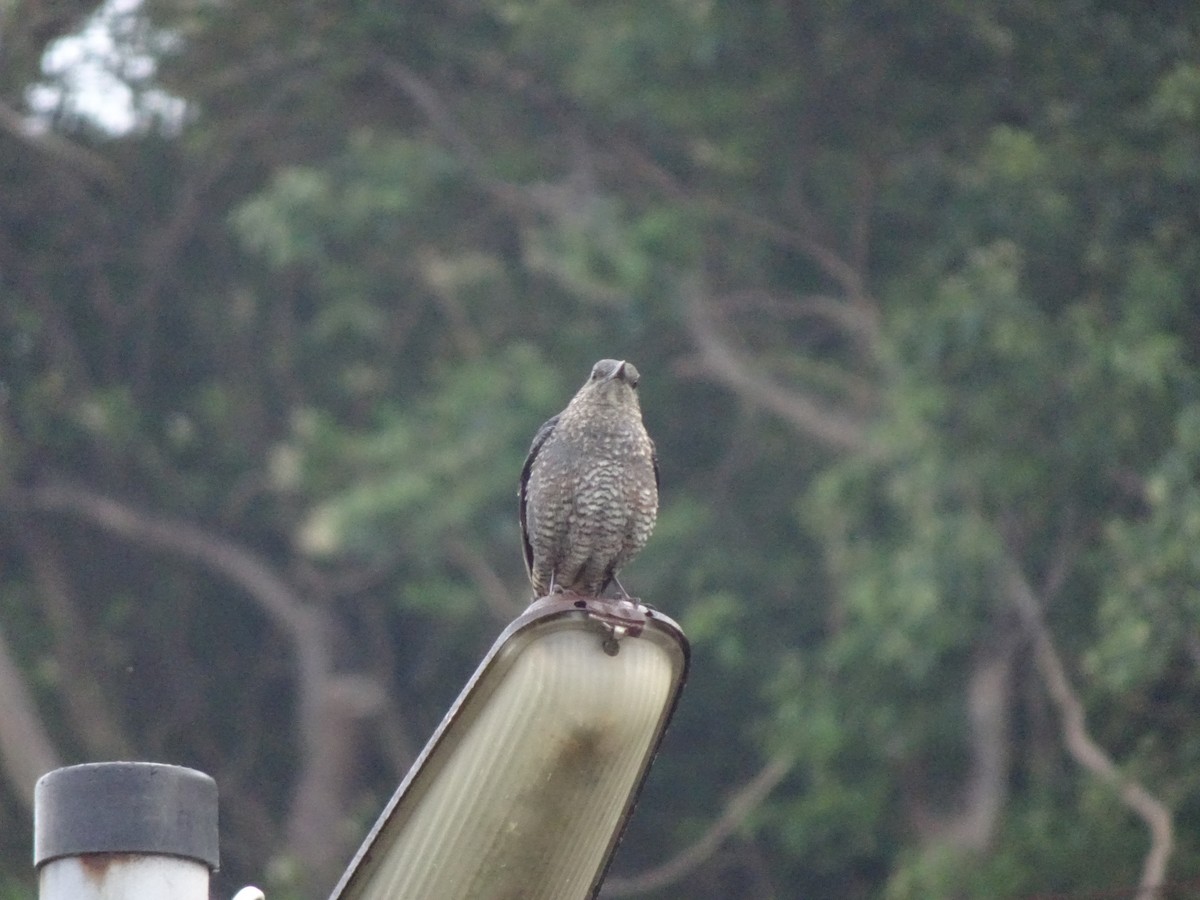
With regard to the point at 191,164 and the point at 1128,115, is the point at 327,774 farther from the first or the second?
the point at 1128,115

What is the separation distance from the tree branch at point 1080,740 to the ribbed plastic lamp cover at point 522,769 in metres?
9.31

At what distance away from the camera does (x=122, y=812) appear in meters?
3.60

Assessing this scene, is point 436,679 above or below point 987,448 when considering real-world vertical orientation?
below

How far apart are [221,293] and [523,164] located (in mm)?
3256

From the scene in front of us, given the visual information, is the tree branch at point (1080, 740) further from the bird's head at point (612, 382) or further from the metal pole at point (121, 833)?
the metal pole at point (121, 833)

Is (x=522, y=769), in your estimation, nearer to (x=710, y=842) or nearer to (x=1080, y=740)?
(x=1080, y=740)

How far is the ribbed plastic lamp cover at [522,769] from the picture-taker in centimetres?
378

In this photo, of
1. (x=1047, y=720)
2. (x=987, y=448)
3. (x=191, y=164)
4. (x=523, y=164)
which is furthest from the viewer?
(x=191, y=164)

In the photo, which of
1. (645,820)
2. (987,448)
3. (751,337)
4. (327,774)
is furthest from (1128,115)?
(327,774)

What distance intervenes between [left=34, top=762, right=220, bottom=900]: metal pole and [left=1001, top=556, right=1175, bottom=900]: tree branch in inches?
383

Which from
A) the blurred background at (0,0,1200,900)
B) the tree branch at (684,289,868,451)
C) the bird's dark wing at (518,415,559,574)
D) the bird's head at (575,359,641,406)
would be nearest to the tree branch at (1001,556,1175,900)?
the blurred background at (0,0,1200,900)

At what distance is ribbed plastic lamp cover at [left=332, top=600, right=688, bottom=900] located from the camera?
3.78m

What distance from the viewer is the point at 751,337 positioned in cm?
1675

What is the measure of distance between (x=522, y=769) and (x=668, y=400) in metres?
13.6
